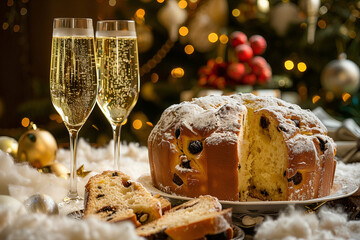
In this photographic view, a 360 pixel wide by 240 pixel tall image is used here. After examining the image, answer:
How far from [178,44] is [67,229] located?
324cm

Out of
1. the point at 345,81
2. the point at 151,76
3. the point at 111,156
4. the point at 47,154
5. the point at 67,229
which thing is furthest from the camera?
the point at 151,76

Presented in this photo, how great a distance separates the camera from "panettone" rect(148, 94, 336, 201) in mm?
1362

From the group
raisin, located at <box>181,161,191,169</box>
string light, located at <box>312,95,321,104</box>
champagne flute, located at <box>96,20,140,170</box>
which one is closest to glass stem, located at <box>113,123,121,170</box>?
champagne flute, located at <box>96,20,140,170</box>

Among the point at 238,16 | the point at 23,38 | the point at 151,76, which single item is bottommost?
the point at 151,76

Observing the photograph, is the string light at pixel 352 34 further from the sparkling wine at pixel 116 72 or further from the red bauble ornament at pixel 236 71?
the sparkling wine at pixel 116 72

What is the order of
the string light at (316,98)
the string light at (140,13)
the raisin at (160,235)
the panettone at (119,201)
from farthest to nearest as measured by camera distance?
the string light at (140,13)
the string light at (316,98)
the panettone at (119,201)
the raisin at (160,235)

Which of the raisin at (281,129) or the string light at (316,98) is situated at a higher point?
the raisin at (281,129)

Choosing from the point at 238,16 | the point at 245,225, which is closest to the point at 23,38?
the point at 238,16

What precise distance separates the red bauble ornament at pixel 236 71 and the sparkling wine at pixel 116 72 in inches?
71.6

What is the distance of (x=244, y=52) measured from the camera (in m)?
3.27

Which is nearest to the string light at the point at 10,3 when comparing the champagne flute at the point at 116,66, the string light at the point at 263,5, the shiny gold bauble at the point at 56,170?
the string light at the point at 263,5

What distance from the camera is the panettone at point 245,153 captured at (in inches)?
53.6

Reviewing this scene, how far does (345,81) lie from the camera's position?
3.34 metres

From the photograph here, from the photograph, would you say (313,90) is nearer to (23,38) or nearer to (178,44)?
(178,44)
